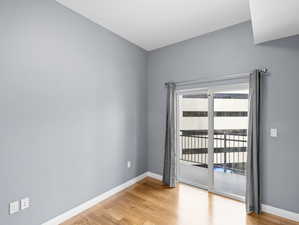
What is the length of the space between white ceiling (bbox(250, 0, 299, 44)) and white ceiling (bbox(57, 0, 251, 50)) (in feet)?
1.40

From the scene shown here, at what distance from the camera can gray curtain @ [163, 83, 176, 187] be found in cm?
333

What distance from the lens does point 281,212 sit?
2342 millimetres

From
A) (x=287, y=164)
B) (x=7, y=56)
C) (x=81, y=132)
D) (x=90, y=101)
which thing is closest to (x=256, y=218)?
(x=287, y=164)

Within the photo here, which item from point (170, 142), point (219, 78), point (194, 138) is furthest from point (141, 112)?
point (219, 78)

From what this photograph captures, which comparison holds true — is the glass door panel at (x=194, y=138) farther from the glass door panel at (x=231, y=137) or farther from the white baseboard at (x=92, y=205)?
the white baseboard at (x=92, y=205)

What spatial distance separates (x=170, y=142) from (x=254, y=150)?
4.84 feet

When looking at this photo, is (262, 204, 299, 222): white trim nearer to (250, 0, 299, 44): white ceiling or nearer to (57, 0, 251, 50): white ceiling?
(250, 0, 299, 44): white ceiling

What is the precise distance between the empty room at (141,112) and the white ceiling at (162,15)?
20mm

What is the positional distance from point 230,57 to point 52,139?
3.04m

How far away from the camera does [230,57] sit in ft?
9.16

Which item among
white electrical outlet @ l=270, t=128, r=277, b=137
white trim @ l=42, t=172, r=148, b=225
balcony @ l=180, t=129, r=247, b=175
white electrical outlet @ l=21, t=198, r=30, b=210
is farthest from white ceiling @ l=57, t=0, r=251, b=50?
white trim @ l=42, t=172, r=148, b=225

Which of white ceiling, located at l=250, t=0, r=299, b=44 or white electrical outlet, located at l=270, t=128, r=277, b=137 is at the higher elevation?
white ceiling, located at l=250, t=0, r=299, b=44

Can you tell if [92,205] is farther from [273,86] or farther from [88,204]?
[273,86]

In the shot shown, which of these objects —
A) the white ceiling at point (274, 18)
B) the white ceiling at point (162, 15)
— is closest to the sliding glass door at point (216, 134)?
the white ceiling at point (274, 18)
